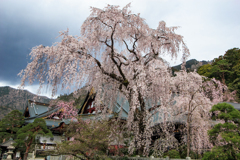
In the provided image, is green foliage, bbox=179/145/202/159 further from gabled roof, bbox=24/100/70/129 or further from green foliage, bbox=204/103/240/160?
gabled roof, bbox=24/100/70/129

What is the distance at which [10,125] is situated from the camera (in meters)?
16.5

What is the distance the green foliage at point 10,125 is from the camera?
15750 mm

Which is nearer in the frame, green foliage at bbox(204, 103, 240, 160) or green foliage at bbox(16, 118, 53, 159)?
green foliage at bbox(204, 103, 240, 160)

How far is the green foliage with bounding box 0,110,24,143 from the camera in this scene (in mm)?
15750

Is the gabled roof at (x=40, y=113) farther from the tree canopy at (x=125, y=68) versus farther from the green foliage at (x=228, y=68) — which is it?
the green foliage at (x=228, y=68)

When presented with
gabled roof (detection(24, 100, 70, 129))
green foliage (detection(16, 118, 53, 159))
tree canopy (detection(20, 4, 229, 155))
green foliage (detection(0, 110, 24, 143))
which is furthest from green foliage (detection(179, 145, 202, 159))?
green foliage (detection(0, 110, 24, 143))

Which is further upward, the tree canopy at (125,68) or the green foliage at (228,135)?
the tree canopy at (125,68)

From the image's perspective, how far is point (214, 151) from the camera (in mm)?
4539

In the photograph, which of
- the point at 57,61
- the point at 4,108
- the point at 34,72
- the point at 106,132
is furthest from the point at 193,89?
the point at 4,108

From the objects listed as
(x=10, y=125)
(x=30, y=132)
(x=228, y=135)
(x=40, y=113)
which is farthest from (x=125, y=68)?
(x=40, y=113)

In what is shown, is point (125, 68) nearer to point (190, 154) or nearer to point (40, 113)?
point (190, 154)

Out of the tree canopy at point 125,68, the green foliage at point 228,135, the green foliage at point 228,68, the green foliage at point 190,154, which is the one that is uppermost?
the green foliage at point 228,68

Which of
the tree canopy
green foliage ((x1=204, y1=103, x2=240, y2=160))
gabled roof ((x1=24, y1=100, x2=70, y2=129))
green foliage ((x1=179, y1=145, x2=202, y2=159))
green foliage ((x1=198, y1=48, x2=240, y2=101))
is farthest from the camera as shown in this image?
green foliage ((x1=198, y1=48, x2=240, y2=101))

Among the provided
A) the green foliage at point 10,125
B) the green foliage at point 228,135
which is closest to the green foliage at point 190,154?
the green foliage at point 228,135
